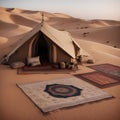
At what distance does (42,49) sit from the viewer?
11906mm

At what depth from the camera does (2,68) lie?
985 cm

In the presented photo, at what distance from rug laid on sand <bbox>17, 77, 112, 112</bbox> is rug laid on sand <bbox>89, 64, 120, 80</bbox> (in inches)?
82.4

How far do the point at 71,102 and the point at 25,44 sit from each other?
5.30 metres

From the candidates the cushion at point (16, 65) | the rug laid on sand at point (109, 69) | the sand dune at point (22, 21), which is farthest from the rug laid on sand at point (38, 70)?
the sand dune at point (22, 21)

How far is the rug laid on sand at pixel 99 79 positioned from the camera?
814cm

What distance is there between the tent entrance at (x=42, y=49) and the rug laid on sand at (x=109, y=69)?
102 inches

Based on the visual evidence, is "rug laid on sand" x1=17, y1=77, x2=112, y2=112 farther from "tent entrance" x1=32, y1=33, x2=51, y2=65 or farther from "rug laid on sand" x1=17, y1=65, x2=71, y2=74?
"tent entrance" x1=32, y1=33, x2=51, y2=65

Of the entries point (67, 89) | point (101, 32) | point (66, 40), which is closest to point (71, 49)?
point (66, 40)

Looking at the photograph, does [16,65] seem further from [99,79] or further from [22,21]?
[22,21]

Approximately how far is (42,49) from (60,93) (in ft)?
17.5

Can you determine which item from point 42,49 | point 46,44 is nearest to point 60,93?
point 46,44

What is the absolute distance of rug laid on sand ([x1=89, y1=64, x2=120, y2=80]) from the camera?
32.2ft

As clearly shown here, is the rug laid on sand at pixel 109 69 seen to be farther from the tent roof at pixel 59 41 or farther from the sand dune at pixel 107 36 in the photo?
the sand dune at pixel 107 36

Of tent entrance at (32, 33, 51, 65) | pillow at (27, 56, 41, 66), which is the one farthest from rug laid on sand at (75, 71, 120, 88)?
tent entrance at (32, 33, 51, 65)
